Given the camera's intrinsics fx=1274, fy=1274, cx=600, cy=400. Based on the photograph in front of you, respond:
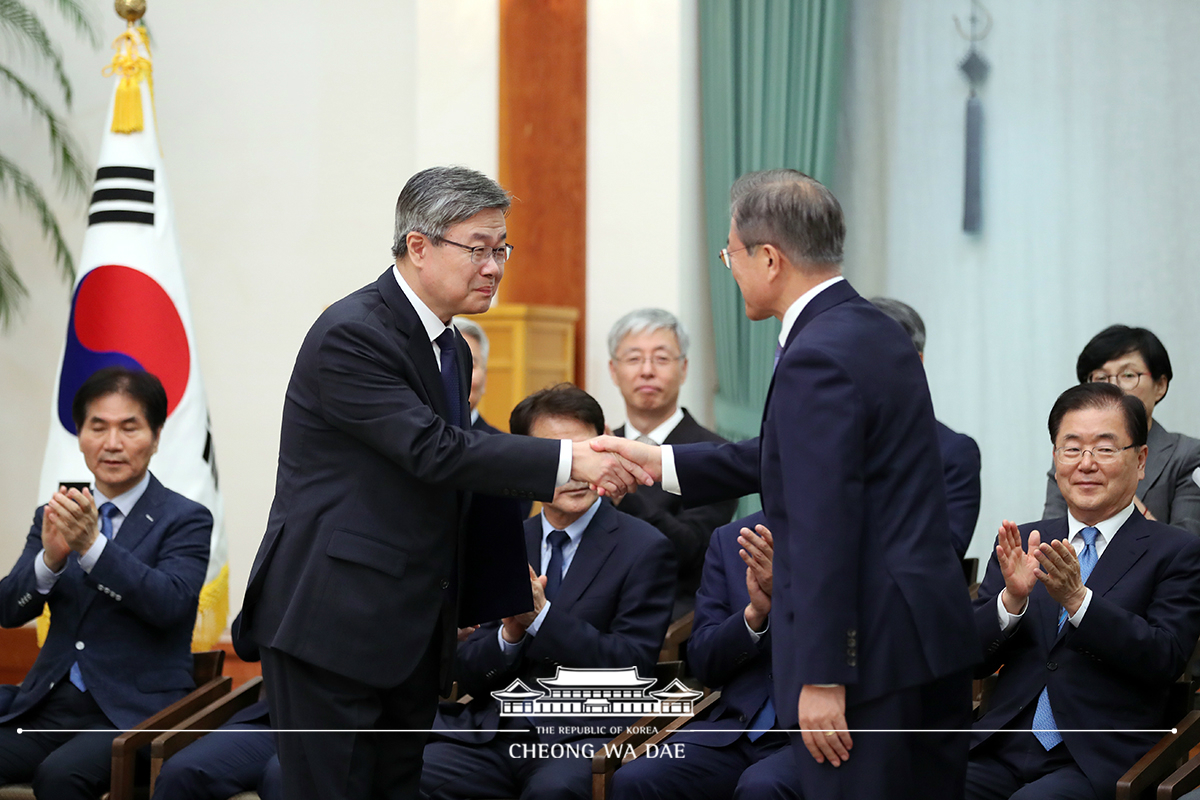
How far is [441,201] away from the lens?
2.60 meters

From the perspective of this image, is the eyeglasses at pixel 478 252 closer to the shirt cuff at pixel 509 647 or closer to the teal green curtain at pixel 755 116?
the shirt cuff at pixel 509 647

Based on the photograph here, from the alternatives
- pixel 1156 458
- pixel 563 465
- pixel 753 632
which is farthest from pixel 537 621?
pixel 1156 458

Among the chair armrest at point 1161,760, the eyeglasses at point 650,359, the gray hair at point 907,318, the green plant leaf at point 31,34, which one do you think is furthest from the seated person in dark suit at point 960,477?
the green plant leaf at point 31,34

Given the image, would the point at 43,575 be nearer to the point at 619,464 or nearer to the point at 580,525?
the point at 580,525

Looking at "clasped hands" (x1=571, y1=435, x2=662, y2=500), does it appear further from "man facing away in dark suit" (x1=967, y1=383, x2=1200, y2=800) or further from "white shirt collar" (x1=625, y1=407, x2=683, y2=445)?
"white shirt collar" (x1=625, y1=407, x2=683, y2=445)

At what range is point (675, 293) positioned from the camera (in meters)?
5.30

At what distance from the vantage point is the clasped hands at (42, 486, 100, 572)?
3.15m

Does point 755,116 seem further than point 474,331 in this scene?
Yes

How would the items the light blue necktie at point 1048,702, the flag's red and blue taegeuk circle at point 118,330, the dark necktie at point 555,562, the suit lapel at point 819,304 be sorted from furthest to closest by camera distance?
the flag's red and blue taegeuk circle at point 118,330 → the dark necktie at point 555,562 → the light blue necktie at point 1048,702 → the suit lapel at point 819,304

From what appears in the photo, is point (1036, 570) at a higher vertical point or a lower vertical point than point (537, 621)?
higher

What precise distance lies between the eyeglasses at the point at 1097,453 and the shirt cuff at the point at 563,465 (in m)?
1.21

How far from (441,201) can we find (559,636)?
3.67 ft

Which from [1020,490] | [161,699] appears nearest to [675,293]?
[1020,490]

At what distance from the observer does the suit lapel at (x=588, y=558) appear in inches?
130
